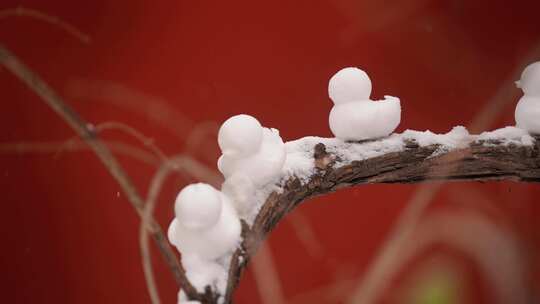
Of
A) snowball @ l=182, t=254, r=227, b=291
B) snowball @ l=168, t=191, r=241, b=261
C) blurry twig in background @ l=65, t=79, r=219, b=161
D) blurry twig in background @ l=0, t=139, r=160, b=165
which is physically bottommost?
snowball @ l=182, t=254, r=227, b=291

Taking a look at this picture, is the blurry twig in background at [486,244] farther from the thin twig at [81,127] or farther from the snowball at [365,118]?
the thin twig at [81,127]

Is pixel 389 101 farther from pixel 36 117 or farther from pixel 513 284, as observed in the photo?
pixel 513 284

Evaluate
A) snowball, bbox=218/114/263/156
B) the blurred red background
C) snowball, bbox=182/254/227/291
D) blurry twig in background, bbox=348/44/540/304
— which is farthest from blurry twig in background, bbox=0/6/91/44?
blurry twig in background, bbox=348/44/540/304

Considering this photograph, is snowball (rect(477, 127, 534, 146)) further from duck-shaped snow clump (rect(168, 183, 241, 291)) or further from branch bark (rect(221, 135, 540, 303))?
duck-shaped snow clump (rect(168, 183, 241, 291))

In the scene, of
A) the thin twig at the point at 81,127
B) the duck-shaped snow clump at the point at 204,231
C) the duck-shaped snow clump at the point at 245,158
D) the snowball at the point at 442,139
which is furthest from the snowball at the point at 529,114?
the thin twig at the point at 81,127

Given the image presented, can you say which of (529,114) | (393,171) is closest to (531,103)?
(529,114)

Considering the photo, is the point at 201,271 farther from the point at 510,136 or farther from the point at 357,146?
the point at 510,136
